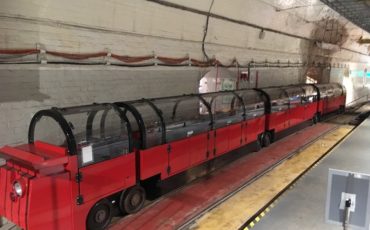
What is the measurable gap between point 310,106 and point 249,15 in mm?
4715

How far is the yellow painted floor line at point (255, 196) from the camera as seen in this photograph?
5.11m

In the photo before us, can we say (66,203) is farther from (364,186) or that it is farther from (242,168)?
(242,168)

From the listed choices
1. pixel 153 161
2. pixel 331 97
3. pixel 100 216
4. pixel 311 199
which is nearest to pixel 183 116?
pixel 153 161

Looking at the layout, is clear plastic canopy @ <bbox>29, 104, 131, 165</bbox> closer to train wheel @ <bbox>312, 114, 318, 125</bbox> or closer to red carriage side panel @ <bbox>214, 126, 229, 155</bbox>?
red carriage side panel @ <bbox>214, 126, 229, 155</bbox>

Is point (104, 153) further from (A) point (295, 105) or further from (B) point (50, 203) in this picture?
(A) point (295, 105)

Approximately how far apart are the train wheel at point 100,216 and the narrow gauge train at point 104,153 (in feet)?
0.05

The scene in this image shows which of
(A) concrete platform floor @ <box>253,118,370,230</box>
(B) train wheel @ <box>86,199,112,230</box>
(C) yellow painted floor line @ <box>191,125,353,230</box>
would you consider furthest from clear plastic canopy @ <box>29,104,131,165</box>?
(A) concrete platform floor @ <box>253,118,370,230</box>

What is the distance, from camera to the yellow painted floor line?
16.8ft

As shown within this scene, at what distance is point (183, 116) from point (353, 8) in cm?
934

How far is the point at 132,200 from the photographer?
542 cm

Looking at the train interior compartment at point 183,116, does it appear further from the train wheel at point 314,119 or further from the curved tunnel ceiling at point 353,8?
the train wheel at point 314,119

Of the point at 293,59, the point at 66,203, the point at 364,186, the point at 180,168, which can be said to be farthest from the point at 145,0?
the point at 293,59

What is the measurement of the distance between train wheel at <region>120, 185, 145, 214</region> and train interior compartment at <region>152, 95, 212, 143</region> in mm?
1057

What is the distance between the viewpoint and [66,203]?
4.25 m
